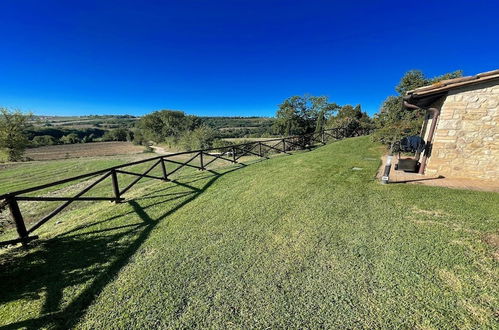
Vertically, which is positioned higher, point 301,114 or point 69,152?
point 301,114

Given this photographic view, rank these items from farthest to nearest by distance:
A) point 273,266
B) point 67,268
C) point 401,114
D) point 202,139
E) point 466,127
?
1. point 202,139
2. point 401,114
3. point 466,127
4. point 67,268
5. point 273,266

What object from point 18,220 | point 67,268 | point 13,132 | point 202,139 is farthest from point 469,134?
point 13,132

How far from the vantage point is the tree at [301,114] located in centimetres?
2445

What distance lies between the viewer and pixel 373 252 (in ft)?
9.04

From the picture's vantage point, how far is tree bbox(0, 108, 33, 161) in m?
20.2

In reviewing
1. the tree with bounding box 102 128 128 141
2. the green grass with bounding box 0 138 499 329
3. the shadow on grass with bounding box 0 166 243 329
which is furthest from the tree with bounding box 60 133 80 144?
the shadow on grass with bounding box 0 166 243 329

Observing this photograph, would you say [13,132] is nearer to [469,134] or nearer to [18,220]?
[18,220]

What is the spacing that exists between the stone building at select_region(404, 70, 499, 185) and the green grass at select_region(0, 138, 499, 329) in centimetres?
127

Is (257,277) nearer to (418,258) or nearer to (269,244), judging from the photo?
(269,244)

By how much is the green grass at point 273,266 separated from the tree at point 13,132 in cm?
2635

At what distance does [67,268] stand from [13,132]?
28.7 metres

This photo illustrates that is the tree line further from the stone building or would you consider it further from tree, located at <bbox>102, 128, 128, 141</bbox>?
tree, located at <bbox>102, 128, 128, 141</bbox>

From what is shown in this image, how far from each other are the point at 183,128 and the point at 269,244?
1750 inches

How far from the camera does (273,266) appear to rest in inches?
A: 103
